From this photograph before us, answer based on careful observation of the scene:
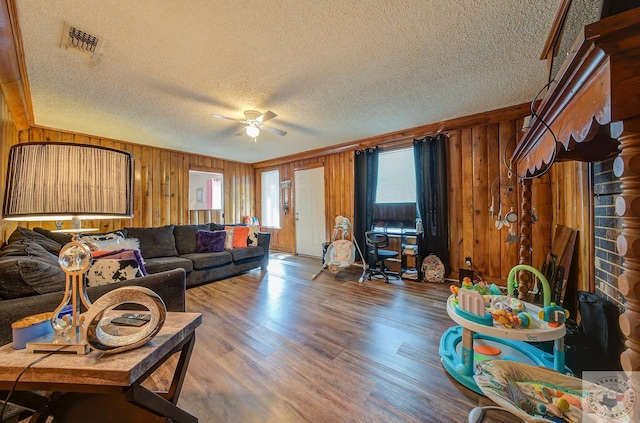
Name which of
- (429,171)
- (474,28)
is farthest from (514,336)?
(429,171)

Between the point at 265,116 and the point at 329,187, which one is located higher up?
the point at 265,116

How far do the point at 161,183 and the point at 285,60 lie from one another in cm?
420

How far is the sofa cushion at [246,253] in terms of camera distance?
3975 mm

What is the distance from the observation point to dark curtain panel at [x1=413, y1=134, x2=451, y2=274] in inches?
143

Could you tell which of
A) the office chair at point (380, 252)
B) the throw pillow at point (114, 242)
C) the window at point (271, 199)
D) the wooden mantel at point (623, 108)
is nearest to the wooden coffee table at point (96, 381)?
the wooden mantel at point (623, 108)

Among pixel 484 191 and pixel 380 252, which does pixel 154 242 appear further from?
pixel 484 191

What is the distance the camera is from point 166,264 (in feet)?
10.4

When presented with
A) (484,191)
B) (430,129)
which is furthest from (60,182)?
(484,191)

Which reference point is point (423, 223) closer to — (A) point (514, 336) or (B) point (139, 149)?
(A) point (514, 336)

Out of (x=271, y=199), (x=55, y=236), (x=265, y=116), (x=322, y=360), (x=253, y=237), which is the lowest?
(x=322, y=360)

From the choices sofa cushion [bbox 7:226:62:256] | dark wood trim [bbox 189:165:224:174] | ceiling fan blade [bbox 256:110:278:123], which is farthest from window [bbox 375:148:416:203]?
sofa cushion [bbox 7:226:62:256]

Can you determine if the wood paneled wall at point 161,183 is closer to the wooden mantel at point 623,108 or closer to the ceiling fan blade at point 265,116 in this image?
the ceiling fan blade at point 265,116

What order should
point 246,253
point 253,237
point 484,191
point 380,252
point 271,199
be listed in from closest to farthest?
point 484,191 → point 380,252 → point 246,253 → point 253,237 → point 271,199

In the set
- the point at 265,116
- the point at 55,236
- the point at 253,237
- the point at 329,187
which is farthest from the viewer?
the point at 329,187
